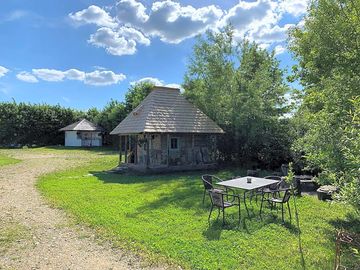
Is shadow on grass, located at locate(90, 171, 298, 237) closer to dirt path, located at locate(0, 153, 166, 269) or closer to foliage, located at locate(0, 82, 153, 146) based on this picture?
dirt path, located at locate(0, 153, 166, 269)

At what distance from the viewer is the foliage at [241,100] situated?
57.7 feet

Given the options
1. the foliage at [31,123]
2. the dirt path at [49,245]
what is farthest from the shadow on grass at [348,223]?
the foliage at [31,123]

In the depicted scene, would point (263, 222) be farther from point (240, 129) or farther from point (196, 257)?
point (240, 129)

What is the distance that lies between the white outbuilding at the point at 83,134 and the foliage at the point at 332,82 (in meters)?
32.0

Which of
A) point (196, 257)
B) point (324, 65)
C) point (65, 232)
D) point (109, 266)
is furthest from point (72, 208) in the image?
point (324, 65)

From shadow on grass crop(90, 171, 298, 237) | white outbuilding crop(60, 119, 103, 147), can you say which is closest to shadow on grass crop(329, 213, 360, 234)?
shadow on grass crop(90, 171, 298, 237)

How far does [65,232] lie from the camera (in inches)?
263

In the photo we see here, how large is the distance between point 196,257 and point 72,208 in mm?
4650

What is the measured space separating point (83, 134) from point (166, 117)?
83.0ft

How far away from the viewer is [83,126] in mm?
39375

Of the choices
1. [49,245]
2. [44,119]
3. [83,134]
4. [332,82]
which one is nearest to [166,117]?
[332,82]

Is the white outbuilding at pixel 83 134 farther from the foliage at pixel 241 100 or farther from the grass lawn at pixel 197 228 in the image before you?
the grass lawn at pixel 197 228

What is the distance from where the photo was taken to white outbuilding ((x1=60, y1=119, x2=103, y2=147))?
38.8 metres

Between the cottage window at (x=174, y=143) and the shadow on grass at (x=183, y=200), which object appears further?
Answer: the cottage window at (x=174, y=143)
